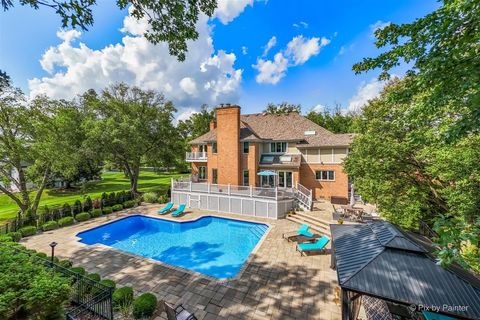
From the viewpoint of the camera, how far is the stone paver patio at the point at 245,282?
24.0 feet

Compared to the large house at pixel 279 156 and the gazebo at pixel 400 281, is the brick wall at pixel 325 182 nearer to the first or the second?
the large house at pixel 279 156

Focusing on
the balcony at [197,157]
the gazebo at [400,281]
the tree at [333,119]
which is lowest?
the gazebo at [400,281]

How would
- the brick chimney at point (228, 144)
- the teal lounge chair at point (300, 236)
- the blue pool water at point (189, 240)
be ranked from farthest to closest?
the brick chimney at point (228, 144)
the teal lounge chair at point (300, 236)
the blue pool water at point (189, 240)

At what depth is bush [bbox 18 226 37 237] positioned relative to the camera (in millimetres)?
14578

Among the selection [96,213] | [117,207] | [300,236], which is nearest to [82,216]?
[96,213]

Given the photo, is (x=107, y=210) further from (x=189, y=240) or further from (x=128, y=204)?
(x=189, y=240)

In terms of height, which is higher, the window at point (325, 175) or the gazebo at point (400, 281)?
the window at point (325, 175)

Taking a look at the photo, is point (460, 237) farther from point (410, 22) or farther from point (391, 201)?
point (391, 201)

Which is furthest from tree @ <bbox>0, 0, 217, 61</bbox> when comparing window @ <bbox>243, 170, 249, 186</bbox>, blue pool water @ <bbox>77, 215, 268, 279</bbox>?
window @ <bbox>243, 170, 249, 186</bbox>

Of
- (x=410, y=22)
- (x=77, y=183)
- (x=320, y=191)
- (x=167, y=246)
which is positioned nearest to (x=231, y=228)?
(x=167, y=246)

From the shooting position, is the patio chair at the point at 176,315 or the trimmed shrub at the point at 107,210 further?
the trimmed shrub at the point at 107,210

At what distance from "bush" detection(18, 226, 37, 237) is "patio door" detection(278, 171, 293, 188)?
21304 mm

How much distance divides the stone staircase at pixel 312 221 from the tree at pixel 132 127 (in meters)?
18.9

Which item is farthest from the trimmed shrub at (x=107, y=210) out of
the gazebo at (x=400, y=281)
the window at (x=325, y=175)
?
the window at (x=325, y=175)
